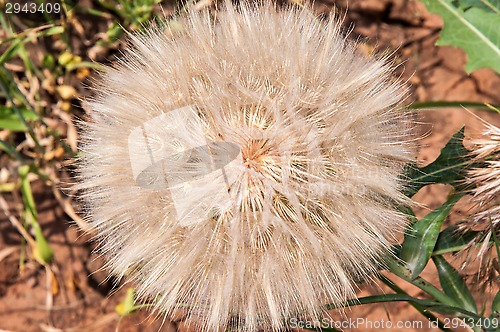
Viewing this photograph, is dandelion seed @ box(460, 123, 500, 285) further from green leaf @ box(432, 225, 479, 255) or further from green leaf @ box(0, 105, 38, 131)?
green leaf @ box(0, 105, 38, 131)

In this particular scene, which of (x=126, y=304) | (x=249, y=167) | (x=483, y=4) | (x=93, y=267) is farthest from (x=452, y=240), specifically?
(x=93, y=267)

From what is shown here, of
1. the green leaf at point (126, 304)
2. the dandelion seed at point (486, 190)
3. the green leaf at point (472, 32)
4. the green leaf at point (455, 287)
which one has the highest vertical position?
the green leaf at point (472, 32)

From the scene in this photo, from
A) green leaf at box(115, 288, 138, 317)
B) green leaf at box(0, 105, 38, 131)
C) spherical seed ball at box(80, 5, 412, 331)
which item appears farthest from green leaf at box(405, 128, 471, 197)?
green leaf at box(0, 105, 38, 131)

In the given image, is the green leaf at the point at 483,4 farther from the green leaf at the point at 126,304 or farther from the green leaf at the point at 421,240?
the green leaf at the point at 126,304

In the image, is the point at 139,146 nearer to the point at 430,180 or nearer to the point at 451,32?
the point at 430,180

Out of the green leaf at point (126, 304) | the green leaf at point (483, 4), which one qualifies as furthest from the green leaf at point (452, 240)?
the green leaf at point (126, 304)

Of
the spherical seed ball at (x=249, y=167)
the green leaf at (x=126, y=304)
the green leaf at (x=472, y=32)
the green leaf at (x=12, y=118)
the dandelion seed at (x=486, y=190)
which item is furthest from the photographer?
the green leaf at (x=126, y=304)

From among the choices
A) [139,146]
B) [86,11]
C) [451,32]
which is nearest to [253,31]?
[139,146]
